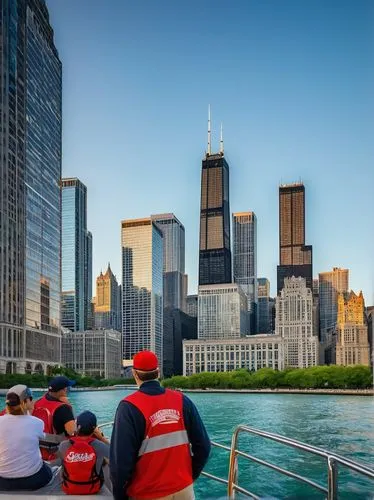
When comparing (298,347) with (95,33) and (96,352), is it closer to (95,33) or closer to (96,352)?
(96,352)

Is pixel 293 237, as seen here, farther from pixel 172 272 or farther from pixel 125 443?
pixel 125 443

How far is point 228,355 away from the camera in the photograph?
312 feet

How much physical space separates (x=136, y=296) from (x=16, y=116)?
44932 mm

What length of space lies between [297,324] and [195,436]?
106994 mm

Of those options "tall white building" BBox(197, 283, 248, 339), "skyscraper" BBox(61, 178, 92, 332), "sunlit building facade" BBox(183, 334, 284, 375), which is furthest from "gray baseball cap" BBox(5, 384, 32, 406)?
"tall white building" BBox(197, 283, 248, 339)

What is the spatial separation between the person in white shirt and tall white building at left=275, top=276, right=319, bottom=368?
97626mm

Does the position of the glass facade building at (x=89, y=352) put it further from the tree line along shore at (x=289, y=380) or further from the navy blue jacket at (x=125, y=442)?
the navy blue jacket at (x=125, y=442)

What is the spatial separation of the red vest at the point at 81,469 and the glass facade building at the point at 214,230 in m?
121

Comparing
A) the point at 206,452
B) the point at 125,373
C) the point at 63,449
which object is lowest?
the point at 125,373

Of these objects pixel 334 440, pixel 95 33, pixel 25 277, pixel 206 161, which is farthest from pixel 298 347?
A: pixel 95 33

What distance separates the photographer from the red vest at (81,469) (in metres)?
2.66

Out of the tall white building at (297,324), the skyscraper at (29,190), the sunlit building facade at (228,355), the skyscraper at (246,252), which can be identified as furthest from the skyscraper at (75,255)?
the skyscraper at (246,252)

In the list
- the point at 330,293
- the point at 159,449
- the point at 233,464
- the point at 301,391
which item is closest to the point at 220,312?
the point at 330,293

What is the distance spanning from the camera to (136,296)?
9738 centimetres
